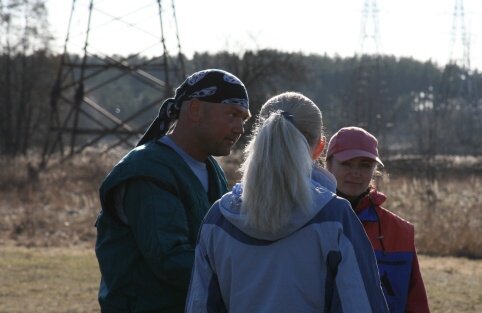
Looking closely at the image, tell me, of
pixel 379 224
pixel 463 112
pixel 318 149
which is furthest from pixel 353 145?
pixel 463 112

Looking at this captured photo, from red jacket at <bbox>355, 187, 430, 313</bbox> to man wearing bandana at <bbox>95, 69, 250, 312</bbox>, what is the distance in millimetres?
699

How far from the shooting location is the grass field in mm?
10266

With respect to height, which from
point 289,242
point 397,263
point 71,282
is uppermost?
point 289,242

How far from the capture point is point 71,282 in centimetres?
1210

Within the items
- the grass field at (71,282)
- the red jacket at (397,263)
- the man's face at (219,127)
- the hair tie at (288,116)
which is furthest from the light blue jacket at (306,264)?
the grass field at (71,282)

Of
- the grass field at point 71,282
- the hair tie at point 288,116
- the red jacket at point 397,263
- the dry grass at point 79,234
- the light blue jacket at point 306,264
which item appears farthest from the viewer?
the dry grass at point 79,234

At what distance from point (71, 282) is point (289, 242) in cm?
954

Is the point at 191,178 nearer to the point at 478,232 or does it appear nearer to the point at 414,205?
the point at 478,232

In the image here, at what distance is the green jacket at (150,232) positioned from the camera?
11.4ft

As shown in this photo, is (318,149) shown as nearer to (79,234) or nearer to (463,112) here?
(79,234)

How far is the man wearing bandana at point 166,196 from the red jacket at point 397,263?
0.70 meters

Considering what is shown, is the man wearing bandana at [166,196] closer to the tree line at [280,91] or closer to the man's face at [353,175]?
the man's face at [353,175]

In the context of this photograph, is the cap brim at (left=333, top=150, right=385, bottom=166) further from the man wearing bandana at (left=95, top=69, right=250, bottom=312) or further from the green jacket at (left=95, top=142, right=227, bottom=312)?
the green jacket at (left=95, top=142, right=227, bottom=312)

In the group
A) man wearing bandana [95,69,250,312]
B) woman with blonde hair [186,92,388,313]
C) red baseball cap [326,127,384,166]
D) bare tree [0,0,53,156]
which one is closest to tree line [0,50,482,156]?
bare tree [0,0,53,156]
